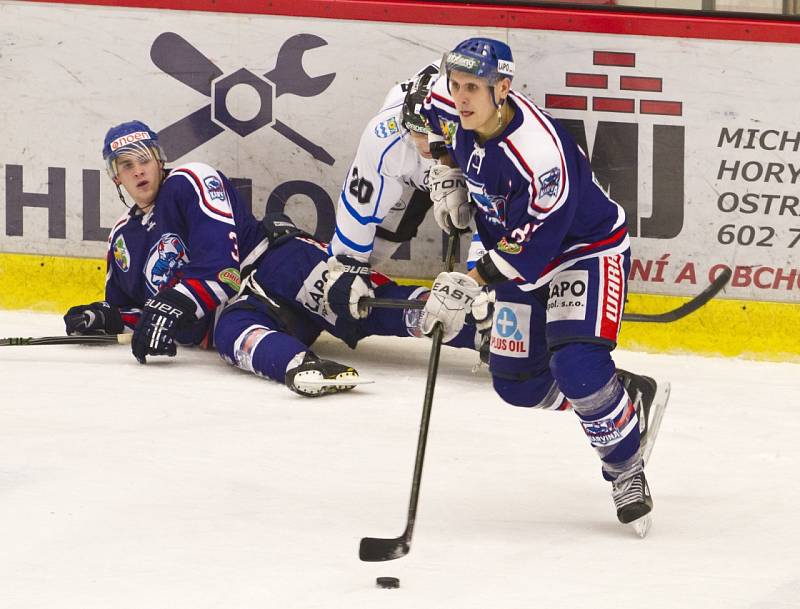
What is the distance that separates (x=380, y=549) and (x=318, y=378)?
4.73ft

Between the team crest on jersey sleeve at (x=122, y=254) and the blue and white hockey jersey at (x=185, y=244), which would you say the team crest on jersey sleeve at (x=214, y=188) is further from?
the team crest on jersey sleeve at (x=122, y=254)

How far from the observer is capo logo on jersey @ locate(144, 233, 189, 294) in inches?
177

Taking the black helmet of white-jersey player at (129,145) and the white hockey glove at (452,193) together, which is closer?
the white hockey glove at (452,193)

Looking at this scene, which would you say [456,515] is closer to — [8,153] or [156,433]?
[156,433]

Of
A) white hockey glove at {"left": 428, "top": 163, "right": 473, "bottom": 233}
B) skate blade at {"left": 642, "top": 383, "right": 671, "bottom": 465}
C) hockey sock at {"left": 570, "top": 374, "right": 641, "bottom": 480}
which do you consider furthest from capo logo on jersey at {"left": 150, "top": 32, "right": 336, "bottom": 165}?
hockey sock at {"left": 570, "top": 374, "right": 641, "bottom": 480}

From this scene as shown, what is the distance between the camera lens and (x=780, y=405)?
4062mm

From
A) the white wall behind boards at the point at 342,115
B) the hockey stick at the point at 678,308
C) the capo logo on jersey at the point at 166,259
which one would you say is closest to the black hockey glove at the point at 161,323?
the capo logo on jersey at the point at 166,259

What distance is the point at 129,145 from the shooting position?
443cm

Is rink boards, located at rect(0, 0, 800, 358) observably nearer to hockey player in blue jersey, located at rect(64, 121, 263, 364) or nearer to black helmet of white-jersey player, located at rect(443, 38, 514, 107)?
hockey player in blue jersey, located at rect(64, 121, 263, 364)

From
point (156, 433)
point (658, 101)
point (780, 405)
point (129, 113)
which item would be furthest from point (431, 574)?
point (129, 113)

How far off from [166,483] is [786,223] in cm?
249

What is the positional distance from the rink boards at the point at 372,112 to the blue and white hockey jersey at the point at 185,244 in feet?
1.14

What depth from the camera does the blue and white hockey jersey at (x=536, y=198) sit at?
9.25ft

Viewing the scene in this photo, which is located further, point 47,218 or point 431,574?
point 47,218
